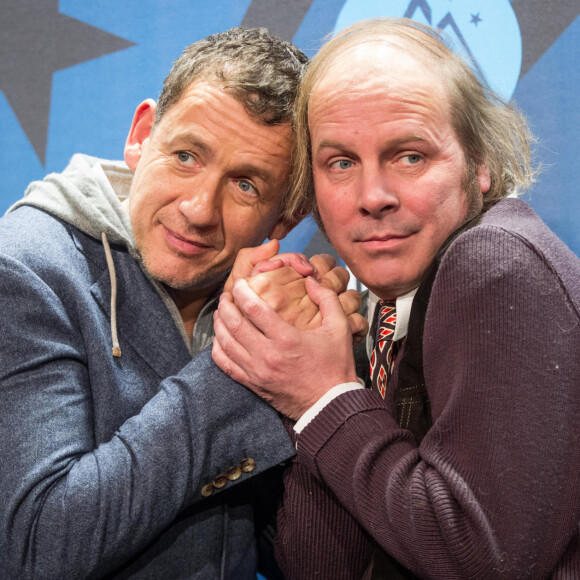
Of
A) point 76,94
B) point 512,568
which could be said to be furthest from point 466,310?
point 76,94

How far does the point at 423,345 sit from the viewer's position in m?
1.16

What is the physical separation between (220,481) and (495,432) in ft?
1.75

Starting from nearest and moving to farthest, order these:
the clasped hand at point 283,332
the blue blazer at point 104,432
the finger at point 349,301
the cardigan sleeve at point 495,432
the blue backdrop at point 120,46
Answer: the cardigan sleeve at point 495,432
the blue blazer at point 104,432
the clasped hand at point 283,332
the finger at point 349,301
the blue backdrop at point 120,46

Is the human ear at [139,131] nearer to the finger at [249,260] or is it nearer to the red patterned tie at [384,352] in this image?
the finger at [249,260]

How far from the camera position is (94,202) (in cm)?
152

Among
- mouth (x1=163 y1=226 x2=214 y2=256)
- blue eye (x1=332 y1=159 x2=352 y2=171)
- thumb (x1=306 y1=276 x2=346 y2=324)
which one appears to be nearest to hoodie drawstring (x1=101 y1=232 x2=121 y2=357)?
mouth (x1=163 y1=226 x2=214 y2=256)

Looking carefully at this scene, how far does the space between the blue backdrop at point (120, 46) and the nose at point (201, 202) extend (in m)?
0.72

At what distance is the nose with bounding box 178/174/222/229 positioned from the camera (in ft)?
4.99

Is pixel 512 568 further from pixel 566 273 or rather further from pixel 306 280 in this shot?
pixel 306 280

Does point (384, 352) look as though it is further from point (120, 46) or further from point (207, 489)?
point (120, 46)

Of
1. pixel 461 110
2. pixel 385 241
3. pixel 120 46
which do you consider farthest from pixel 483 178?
pixel 120 46

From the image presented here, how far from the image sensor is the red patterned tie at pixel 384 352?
1443mm

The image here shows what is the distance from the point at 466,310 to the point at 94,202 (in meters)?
0.87

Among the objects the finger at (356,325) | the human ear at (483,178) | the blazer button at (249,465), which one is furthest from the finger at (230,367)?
the human ear at (483,178)
